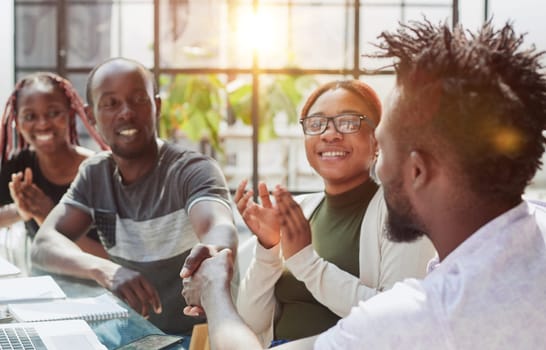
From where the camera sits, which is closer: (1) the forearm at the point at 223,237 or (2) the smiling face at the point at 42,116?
(1) the forearm at the point at 223,237

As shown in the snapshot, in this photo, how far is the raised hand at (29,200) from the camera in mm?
3085

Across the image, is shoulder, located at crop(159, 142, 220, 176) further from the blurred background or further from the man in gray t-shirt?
the blurred background

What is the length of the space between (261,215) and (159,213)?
706mm

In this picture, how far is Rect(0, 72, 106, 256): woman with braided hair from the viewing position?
10.3 feet

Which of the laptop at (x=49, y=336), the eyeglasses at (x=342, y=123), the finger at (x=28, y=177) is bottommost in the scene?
the laptop at (x=49, y=336)

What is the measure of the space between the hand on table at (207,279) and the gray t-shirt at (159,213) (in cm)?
89

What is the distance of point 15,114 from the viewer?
3295 millimetres

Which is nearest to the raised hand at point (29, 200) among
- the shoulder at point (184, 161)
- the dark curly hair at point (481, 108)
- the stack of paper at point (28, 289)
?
the shoulder at point (184, 161)

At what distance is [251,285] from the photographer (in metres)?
2.21

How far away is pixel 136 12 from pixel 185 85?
17.0 inches

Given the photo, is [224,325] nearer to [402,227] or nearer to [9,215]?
[402,227]

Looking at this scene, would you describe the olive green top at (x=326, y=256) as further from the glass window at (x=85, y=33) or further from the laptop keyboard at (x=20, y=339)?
the glass window at (x=85, y=33)

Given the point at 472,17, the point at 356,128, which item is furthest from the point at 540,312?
the point at 472,17

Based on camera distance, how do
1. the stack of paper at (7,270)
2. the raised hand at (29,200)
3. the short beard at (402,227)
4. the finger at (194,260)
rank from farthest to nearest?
the raised hand at (29,200)
the stack of paper at (7,270)
the finger at (194,260)
the short beard at (402,227)
